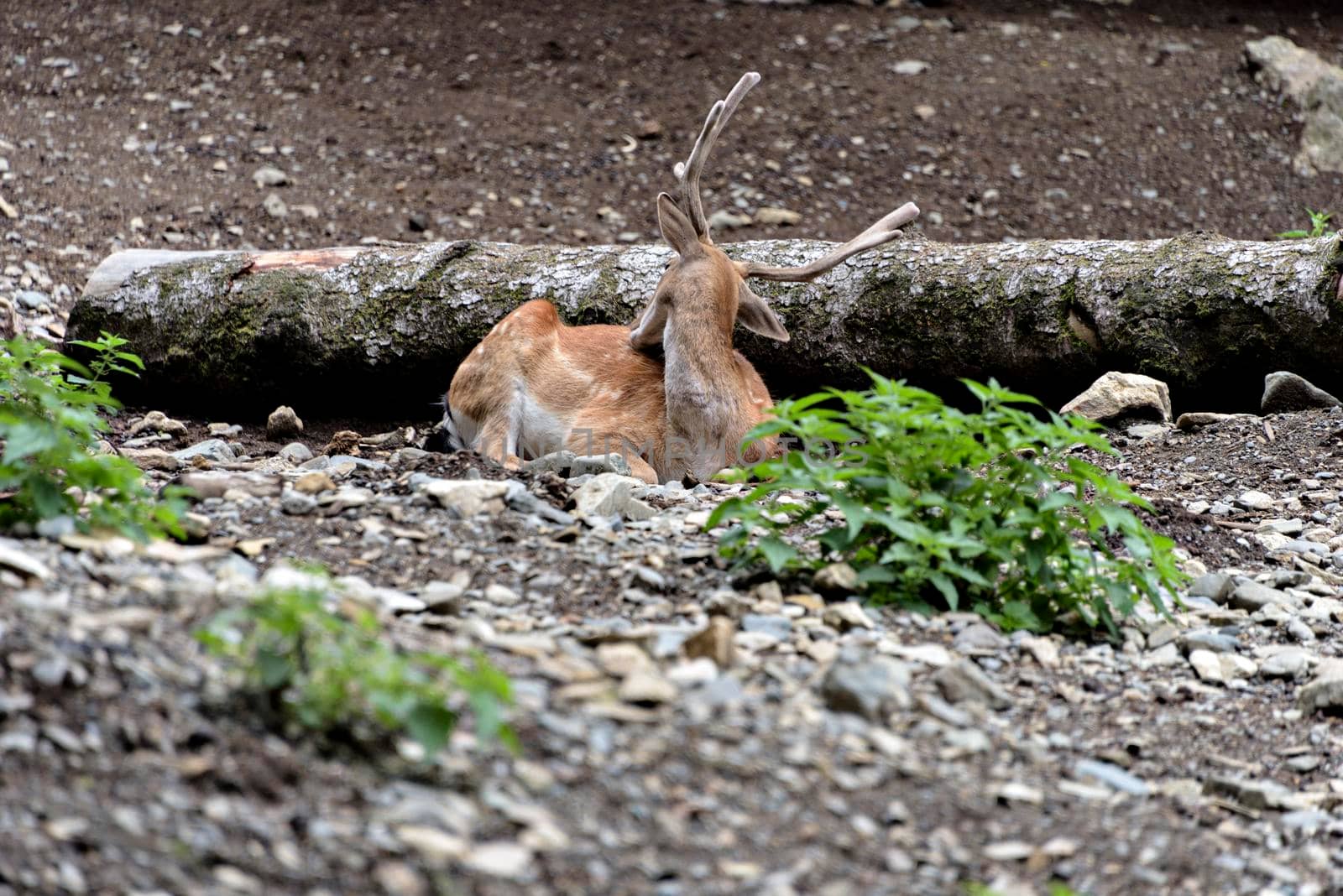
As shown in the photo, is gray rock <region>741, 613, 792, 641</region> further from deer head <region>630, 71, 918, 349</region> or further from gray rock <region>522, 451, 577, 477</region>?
deer head <region>630, 71, 918, 349</region>

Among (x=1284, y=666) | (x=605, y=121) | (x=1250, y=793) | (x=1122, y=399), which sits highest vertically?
(x=605, y=121)

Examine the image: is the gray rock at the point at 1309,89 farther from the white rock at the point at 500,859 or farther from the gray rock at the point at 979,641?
the white rock at the point at 500,859

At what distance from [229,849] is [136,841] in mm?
148

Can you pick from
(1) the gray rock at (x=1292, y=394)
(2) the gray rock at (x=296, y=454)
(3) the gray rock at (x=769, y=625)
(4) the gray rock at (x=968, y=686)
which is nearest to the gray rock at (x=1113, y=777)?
(4) the gray rock at (x=968, y=686)

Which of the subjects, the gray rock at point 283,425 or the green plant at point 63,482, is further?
the gray rock at point 283,425

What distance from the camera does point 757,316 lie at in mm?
6832

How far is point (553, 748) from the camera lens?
2645 mm

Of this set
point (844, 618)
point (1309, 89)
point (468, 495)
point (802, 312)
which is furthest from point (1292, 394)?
point (1309, 89)

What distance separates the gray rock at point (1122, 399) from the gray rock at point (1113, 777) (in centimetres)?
359

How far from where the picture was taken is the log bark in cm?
679

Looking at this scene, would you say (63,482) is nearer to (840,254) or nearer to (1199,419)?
(840,254)

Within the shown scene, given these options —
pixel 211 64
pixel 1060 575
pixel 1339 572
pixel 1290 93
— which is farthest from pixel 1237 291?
pixel 211 64

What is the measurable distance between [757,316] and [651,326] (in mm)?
554

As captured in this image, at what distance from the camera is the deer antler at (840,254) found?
22.4 ft
